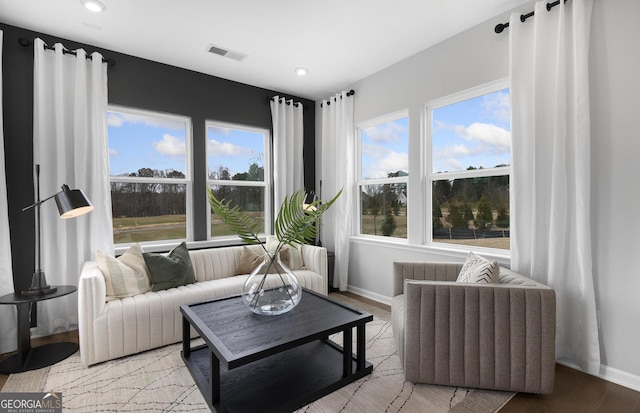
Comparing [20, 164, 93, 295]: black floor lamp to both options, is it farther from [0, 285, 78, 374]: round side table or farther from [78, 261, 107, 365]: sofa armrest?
[78, 261, 107, 365]: sofa armrest

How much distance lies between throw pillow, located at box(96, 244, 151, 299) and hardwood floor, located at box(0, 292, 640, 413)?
0.83m

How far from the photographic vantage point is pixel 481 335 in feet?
6.43

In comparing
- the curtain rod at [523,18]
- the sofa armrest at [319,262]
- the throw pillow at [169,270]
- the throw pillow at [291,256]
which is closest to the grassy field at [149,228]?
the throw pillow at [291,256]

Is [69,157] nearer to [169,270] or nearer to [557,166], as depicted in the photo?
[169,270]

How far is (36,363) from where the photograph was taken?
7.74 feet

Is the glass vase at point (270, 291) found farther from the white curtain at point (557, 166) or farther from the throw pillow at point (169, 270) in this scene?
the white curtain at point (557, 166)

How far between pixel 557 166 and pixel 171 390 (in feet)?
10.1

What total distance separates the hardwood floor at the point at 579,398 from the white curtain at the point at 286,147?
312cm

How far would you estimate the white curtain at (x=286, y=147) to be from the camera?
434cm

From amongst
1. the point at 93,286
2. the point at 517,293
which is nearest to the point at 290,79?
the point at 93,286

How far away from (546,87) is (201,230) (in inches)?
145

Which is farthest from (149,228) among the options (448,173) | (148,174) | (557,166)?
(557,166)

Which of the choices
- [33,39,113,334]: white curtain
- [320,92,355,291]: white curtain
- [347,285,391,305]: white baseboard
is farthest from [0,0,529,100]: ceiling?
[347,285,391,305]: white baseboard

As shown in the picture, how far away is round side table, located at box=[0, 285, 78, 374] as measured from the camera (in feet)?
7.54
